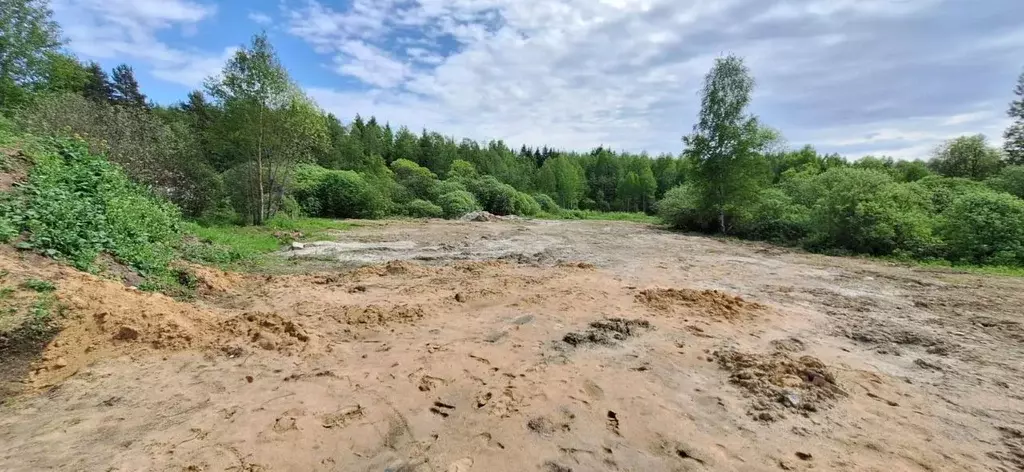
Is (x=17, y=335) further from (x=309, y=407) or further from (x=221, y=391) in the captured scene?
(x=309, y=407)

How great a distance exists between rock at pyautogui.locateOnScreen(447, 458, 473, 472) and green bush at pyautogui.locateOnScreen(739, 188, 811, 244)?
1869cm

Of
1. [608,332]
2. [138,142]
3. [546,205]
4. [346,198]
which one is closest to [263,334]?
[608,332]

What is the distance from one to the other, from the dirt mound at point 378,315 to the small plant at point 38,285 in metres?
2.76

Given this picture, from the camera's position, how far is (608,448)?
124 inches

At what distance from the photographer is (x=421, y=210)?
30594 millimetres

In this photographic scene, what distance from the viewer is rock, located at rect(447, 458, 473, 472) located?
9.37 ft

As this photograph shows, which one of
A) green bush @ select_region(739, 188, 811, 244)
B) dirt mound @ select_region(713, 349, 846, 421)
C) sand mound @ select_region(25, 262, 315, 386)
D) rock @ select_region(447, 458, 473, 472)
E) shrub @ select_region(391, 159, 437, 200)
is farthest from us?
shrub @ select_region(391, 159, 437, 200)

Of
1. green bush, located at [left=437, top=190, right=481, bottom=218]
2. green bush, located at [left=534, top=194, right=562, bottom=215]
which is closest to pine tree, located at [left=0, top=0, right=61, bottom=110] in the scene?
green bush, located at [left=437, top=190, right=481, bottom=218]

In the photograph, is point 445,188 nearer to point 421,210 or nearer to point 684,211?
point 421,210

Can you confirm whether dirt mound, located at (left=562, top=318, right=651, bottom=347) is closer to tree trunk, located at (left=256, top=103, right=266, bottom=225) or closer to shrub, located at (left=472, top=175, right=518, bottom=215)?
tree trunk, located at (left=256, top=103, right=266, bottom=225)

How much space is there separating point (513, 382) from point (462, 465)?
1.24m

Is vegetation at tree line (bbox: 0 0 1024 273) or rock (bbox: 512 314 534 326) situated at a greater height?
vegetation at tree line (bbox: 0 0 1024 273)

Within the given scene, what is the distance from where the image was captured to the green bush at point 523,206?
36.6 m

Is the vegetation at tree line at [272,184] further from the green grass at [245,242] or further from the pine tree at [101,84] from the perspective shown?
the pine tree at [101,84]
